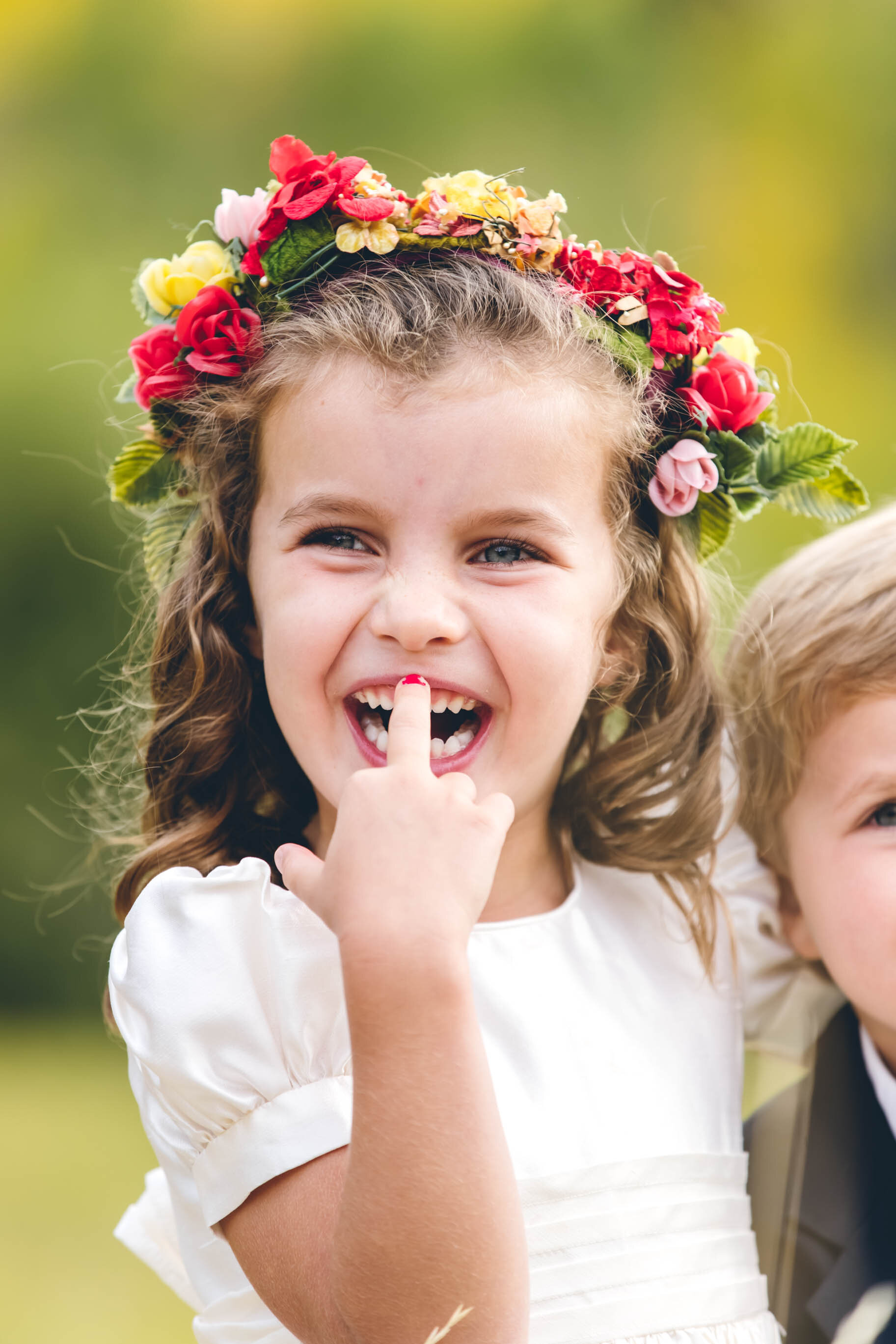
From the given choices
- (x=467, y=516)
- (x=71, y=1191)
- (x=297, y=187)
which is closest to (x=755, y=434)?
(x=467, y=516)

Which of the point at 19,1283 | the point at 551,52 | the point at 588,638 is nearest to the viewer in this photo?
the point at 588,638

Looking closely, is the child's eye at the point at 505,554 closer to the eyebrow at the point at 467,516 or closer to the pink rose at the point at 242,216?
the eyebrow at the point at 467,516

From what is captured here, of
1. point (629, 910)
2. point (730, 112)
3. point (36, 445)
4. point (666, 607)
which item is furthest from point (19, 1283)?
point (730, 112)

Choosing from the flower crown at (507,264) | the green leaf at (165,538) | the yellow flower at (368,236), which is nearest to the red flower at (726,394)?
the flower crown at (507,264)

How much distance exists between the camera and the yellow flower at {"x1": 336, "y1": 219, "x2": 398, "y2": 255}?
1.31 m

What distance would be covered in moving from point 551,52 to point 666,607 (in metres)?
4.28

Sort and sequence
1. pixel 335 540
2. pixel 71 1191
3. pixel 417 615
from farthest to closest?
pixel 71 1191 → pixel 335 540 → pixel 417 615

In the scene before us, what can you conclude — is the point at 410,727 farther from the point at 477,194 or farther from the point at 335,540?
the point at 477,194

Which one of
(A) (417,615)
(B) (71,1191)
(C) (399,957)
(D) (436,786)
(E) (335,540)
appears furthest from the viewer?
(B) (71,1191)

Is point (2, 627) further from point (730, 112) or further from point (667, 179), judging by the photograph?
point (730, 112)

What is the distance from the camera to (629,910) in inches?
59.4

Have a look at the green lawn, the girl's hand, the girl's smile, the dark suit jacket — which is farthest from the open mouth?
Result: the green lawn

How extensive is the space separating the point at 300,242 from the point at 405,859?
73cm

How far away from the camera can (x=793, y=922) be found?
1.60m
